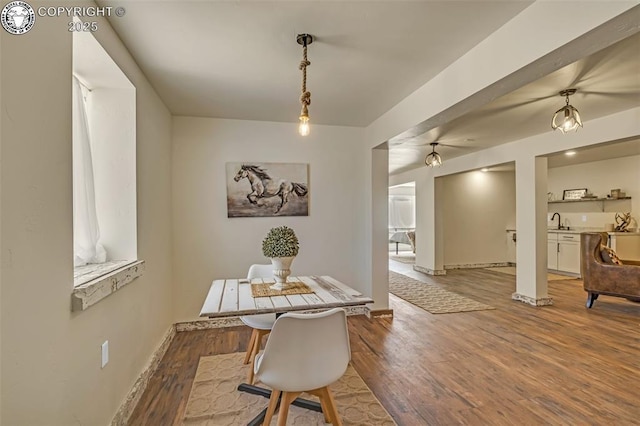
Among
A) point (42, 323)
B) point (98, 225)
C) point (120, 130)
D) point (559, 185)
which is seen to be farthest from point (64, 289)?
Answer: point (559, 185)

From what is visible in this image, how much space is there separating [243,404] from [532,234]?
4.41 m

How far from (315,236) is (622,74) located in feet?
10.4

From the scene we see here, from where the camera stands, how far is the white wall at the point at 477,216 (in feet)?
24.2

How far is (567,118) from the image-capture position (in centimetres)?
278

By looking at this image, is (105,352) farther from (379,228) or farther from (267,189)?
(379,228)

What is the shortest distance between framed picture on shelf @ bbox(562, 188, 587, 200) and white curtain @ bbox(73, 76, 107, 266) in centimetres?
826

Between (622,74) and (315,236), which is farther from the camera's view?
(315,236)

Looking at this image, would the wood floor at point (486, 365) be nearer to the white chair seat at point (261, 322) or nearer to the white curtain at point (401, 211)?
the white chair seat at point (261, 322)

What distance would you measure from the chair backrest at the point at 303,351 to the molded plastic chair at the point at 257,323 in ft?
2.65

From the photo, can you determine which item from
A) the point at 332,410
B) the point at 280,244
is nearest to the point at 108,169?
the point at 280,244

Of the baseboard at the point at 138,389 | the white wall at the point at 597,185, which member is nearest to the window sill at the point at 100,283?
the baseboard at the point at 138,389

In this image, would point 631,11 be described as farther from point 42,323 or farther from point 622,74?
point 42,323

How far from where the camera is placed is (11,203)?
3.33 feet

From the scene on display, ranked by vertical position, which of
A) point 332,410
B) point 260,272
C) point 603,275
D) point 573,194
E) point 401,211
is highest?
point 573,194
